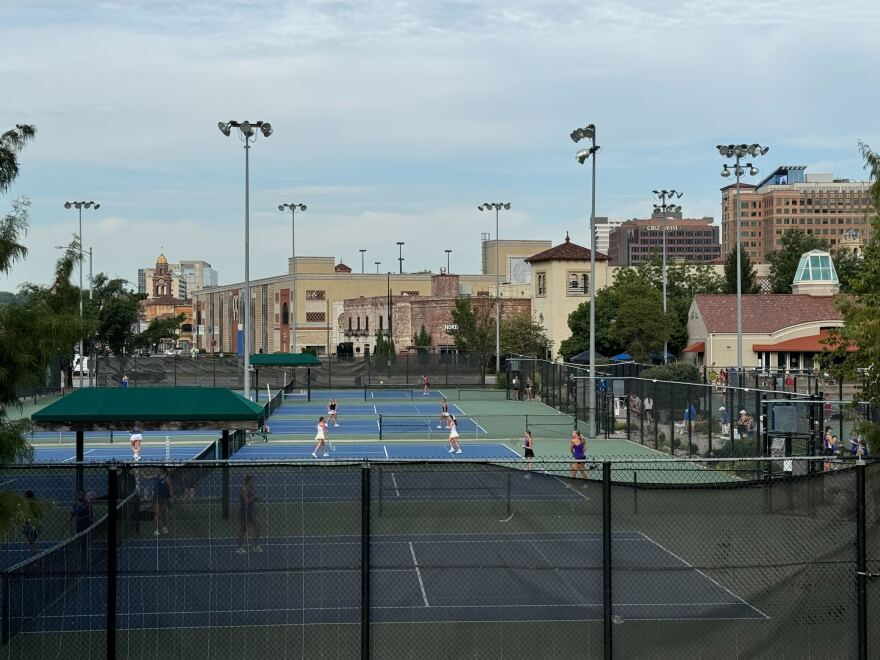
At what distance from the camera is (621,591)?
34.3ft

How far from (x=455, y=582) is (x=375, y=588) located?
0.86 meters

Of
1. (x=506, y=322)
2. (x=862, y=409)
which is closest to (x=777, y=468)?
(x=862, y=409)

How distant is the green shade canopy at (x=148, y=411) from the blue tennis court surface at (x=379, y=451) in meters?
15.1

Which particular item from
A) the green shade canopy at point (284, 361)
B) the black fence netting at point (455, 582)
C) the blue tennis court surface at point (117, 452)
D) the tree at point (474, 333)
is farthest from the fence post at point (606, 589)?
the tree at point (474, 333)

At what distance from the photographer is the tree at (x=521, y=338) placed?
259 ft

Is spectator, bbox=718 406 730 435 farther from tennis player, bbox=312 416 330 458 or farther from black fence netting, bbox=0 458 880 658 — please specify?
black fence netting, bbox=0 458 880 658

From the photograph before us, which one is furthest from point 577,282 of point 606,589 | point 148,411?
point 606,589

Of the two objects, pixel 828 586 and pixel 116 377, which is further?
pixel 116 377

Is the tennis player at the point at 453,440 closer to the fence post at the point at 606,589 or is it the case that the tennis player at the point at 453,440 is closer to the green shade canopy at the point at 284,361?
the green shade canopy at the point at 284,361

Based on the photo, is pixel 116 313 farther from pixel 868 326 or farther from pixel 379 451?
pixel 868 326

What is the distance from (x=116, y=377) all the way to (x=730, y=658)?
6334 cm

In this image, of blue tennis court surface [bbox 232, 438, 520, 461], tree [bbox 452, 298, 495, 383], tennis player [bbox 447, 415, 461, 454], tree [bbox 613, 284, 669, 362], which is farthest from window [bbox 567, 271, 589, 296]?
tennis player [bbox 447, 415, 461, 454]

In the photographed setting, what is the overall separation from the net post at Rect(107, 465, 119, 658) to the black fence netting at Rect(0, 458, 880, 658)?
0.02 m

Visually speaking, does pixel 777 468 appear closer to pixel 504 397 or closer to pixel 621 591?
pixel 621 591
